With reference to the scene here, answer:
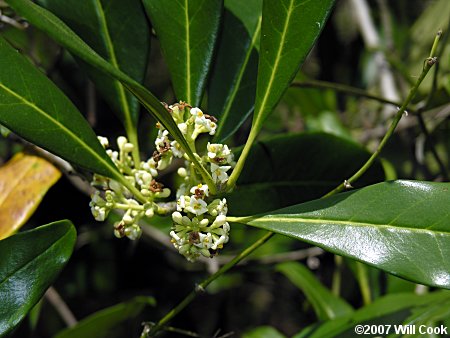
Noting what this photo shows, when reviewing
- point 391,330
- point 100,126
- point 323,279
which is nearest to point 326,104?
point 323,279

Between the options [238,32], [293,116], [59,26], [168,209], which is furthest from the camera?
[293,116]

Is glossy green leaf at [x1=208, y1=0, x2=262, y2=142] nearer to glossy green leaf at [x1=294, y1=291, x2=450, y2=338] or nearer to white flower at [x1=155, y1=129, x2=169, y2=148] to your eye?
white flower at [x1=155, y1=129, x2=169, y2=148]

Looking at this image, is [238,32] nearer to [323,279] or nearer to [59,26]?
[59,26]

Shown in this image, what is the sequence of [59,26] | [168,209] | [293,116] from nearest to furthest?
[59,26]
[168,209]
[293,116]

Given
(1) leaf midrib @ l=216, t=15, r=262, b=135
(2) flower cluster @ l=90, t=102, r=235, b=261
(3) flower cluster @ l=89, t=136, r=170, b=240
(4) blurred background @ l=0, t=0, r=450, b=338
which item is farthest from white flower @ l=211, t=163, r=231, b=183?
(4) blurred background @ l=0, t=0, r=450, b=338

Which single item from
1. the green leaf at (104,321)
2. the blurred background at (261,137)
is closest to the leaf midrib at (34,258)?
the green leaf at (104,321)

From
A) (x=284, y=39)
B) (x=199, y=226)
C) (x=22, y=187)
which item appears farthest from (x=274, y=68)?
(x=22, y=187)

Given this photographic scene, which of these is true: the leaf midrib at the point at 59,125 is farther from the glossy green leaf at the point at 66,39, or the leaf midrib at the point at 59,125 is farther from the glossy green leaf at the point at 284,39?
the glossy green leaf at the point at 284,39
